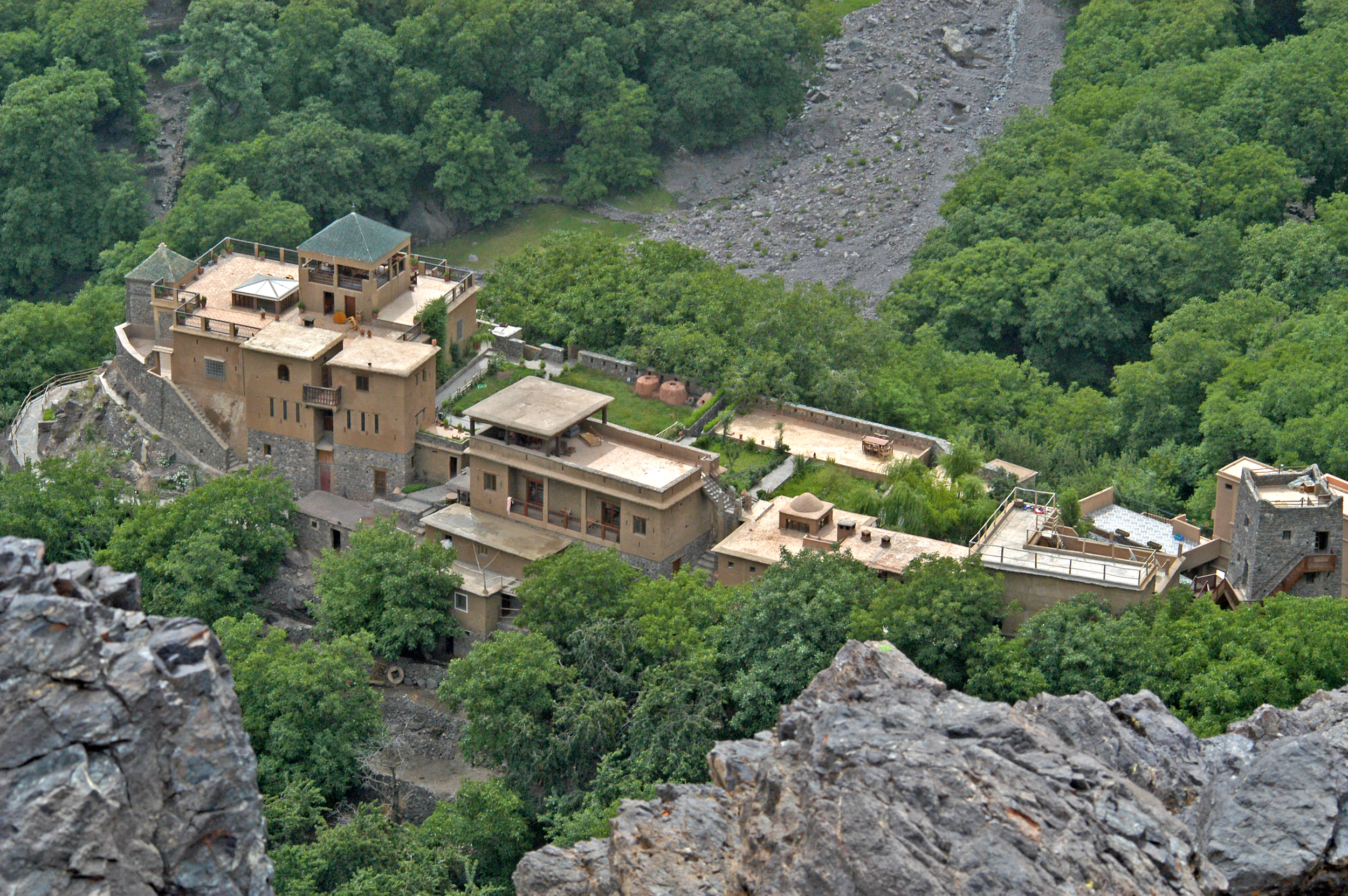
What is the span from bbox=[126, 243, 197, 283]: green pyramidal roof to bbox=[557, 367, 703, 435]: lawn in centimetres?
1743

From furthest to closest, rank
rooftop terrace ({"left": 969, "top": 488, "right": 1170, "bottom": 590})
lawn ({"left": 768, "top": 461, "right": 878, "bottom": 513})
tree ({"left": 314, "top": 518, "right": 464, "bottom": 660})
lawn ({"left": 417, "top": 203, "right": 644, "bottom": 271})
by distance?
1. lawn ({"left": 417, "top": 203, "right": 644, "bottom": 271})
2. lawn ({"left": 768, "top": 461, "right": 878, "bottom": 513})
3. tree ({"left": 314, "top": 518, "right": 464, "bottom": 660})
4. rooftop terrace ({"left": 969, "top": 488, "right": 1170, "bottom": 590})

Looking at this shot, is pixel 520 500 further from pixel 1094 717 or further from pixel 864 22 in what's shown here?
pixel 864 22

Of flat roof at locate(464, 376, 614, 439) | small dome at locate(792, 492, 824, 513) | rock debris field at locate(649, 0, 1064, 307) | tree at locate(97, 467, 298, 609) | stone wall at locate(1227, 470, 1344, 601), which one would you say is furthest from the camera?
rock debris field at locate(649, 0, 1064, 307)

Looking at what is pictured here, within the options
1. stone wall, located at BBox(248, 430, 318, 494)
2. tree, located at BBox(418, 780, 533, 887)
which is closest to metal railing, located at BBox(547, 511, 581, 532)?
stone wall, located at BBox(248, 430, 318, 494)

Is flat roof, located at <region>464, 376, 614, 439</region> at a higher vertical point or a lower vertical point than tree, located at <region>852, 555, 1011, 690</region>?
higher

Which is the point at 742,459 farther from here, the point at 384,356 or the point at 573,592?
the point at 384,356

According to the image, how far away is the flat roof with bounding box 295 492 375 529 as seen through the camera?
80812 millimetres

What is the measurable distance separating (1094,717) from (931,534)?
1065 inches

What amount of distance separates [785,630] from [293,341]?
26546 mm

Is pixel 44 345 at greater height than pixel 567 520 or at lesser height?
lesser

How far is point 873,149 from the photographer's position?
13725 centimetres

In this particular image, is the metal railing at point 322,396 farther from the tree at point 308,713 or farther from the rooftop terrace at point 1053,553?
the rooftop terrace at point 1053,553

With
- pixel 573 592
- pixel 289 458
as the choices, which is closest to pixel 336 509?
pixel 289 458

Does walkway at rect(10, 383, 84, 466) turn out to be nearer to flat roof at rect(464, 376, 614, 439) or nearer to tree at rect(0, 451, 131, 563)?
tree at rect(0, 451, 131, 563)
